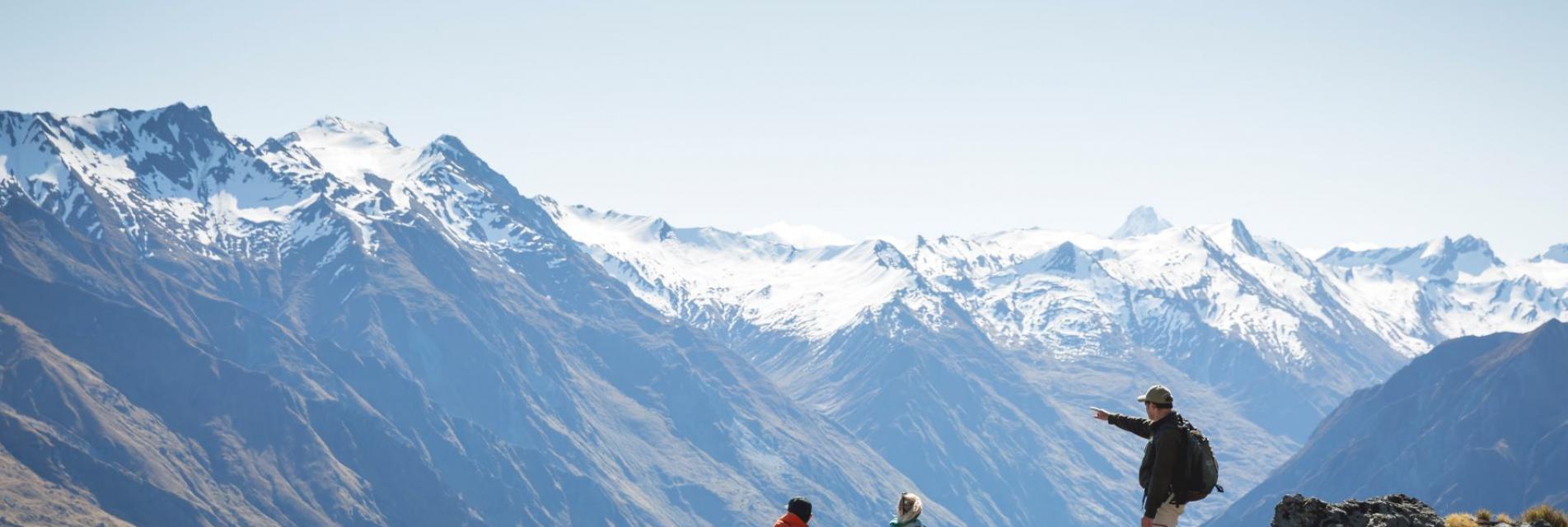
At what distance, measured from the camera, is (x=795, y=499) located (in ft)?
80.6

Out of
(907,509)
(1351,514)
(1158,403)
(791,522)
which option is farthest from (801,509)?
(1351,514)

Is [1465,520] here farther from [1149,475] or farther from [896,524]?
[896,524]

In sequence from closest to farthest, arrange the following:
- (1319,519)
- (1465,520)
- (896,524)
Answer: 1. (896,524)
2. (1319,519)
3. (1465,520)

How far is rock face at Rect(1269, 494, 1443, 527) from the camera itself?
27.4 metres

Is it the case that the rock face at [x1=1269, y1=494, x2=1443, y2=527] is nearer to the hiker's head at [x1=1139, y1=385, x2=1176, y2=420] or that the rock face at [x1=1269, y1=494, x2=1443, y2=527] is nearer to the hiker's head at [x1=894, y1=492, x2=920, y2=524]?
the hiker's head at [x1=1139, y1=385, x2=1176, y2=420]

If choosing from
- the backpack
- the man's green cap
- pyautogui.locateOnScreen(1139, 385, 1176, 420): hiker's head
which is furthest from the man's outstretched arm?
the backpack

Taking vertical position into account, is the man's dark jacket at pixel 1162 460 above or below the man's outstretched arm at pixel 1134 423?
below

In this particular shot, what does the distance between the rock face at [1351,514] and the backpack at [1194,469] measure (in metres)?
3.58

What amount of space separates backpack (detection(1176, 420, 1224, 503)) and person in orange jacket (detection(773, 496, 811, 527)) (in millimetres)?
5525

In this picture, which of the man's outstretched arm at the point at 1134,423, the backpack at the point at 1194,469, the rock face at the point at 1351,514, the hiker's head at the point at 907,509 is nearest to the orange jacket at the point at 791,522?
the hiker's head at the point at 907,509

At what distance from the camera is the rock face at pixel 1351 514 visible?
89.9 feet

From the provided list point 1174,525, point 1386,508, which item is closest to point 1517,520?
point 1386,508

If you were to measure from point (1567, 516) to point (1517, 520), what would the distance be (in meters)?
0.87

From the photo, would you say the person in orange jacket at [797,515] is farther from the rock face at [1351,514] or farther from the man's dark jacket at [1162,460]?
the rock face at [1351,514]
